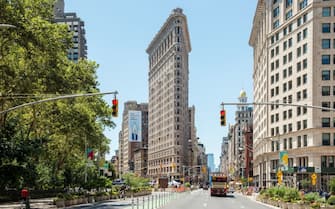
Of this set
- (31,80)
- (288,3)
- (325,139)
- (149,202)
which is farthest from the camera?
(288,3)

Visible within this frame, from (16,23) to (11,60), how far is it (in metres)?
6.96

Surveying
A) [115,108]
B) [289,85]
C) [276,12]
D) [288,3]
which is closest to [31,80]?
[115,108]

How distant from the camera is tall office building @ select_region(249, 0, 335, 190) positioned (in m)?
80.9

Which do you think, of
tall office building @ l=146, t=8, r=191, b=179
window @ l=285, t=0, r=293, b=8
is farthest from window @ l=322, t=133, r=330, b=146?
tall office building @ l=146, t=8, r=191, b=179

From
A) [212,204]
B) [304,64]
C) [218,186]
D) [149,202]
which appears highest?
[304,64]

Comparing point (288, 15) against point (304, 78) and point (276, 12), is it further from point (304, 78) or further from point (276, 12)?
point (304, 78)

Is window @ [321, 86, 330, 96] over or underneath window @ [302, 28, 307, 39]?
underneath

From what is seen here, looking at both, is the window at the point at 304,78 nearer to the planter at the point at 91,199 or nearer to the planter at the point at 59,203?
the planter at the point at 91,199

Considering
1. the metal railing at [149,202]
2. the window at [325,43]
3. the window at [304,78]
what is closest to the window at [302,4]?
the window at [325,43]

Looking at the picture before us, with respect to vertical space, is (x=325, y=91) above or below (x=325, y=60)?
below

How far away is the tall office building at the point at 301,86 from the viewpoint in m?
80.9

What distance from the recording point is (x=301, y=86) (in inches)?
3428

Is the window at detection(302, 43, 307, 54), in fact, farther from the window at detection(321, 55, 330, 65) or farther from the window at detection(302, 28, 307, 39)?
the window at detection(321, 55, 330, 65)

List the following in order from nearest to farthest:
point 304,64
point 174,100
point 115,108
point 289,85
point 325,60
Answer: point 115,108 → point 325,60 → point 304,64 → point 289,85 → point 174,100
